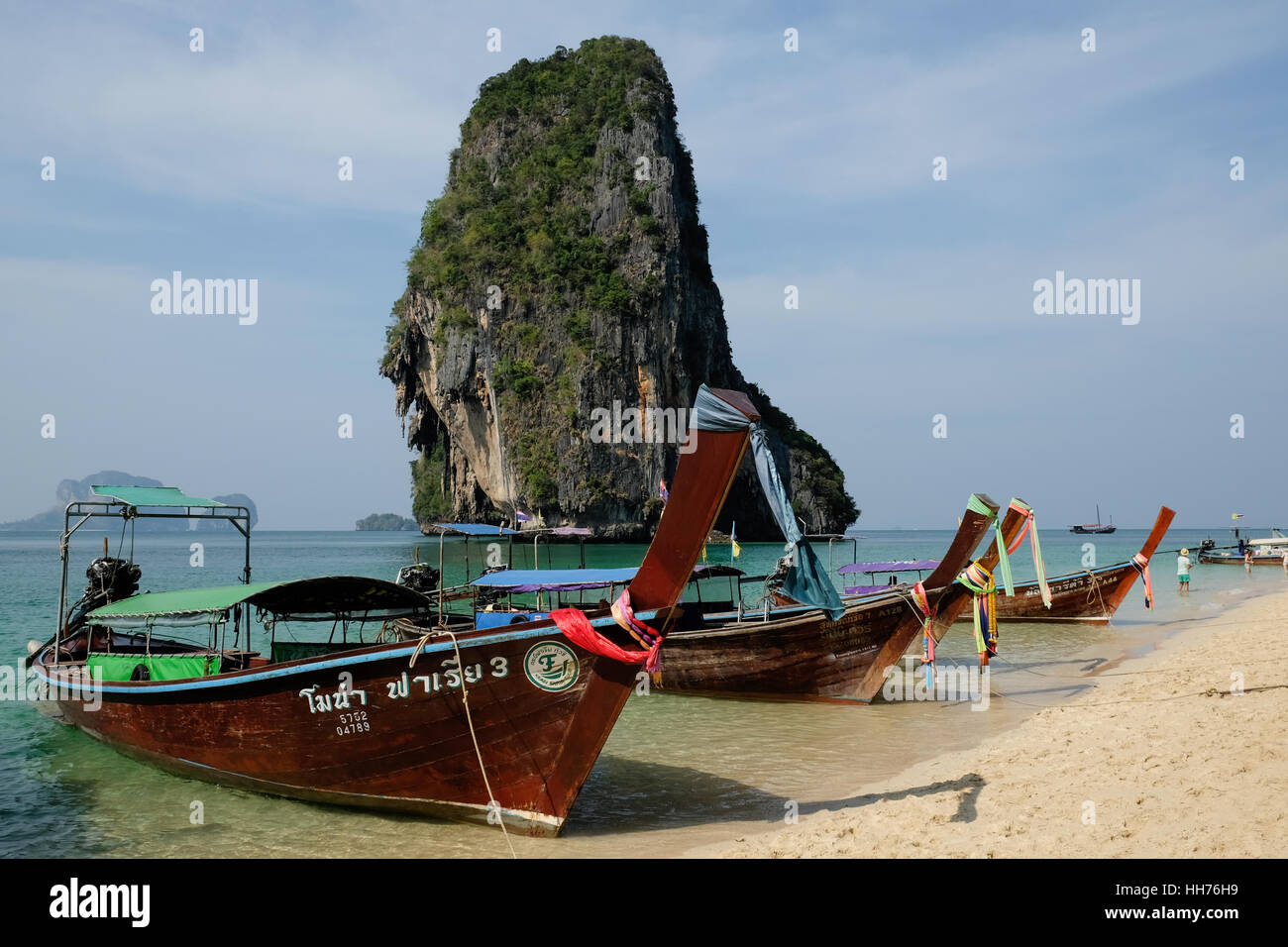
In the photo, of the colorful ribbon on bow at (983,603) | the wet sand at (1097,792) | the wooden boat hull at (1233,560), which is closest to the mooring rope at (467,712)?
the wet sand at (1097,792)

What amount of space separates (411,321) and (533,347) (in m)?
12.4

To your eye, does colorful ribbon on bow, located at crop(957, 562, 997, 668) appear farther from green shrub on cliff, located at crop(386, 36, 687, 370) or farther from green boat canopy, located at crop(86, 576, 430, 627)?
green shrub on cliff, located at crop(386, 36, 687, 370)

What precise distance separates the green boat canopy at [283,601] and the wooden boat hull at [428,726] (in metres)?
0.80

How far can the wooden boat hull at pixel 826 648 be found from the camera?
11484 mm

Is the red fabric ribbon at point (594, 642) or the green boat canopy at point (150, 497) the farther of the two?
the green boat canopy at point (150, 497)

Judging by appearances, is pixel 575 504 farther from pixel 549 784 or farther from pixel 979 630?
pixel 549 784

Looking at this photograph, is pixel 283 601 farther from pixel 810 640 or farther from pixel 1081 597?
pixel 1081 597

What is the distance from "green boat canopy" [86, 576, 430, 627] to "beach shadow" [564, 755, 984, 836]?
2.74m

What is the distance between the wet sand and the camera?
5.19m

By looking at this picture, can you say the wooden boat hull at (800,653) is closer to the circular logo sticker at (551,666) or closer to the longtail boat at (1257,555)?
the circular logo sticker at (551,666)

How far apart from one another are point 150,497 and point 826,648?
9.00m

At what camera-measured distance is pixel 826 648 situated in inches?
462

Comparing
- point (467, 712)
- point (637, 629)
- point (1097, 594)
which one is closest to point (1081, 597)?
point (1097, 594)
